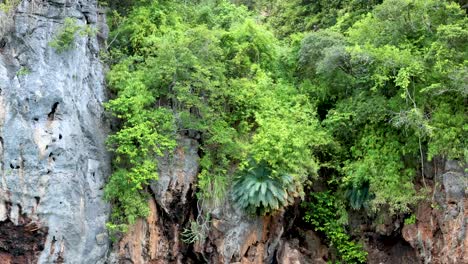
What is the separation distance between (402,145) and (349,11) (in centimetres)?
640

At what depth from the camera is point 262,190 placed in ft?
37.6

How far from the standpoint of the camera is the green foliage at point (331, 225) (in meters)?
13.5

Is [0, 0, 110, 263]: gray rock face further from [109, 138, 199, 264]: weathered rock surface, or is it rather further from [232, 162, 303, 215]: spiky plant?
[232, 162, 303, 215]: spiky plant

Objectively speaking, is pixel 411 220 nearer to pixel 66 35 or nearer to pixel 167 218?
pixel 167 218

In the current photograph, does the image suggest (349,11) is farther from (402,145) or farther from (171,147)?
(171,147)

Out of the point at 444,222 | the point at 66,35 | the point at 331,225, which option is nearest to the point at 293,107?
the point at 331,225

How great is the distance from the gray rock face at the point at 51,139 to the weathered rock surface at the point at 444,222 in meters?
8.52

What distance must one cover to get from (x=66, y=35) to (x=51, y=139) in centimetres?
266

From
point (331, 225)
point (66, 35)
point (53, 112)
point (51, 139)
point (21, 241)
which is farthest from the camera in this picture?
point (331, 225)

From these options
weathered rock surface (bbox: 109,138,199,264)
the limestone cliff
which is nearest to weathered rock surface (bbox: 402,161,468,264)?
the limestone cliff

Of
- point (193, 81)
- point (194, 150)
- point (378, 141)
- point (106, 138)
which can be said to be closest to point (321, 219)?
point (378, 141)

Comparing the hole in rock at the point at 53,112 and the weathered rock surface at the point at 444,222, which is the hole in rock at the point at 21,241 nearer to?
the hole in rock at the point at 53,112

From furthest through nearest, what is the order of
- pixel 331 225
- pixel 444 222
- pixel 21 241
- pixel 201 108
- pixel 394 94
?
pixel 331 225 < pixel 394 94 < pixel 201 108 < pixel 444 222 < pixel 21 241

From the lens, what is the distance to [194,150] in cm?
1252
